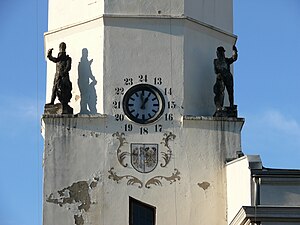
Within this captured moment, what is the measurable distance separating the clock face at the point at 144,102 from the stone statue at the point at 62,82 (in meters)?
1.61

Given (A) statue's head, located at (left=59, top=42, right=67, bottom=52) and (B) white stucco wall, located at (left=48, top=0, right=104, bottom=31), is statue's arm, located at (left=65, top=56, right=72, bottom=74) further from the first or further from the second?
(B) white stucco wall, located at (left=48, top=0, right=104, bottom=31)

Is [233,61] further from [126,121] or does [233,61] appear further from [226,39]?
[126,121]

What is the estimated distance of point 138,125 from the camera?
3262 cm

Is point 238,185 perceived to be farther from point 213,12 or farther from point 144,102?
point 213,12

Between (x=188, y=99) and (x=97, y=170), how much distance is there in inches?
131

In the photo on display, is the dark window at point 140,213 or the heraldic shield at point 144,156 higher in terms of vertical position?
the heraldic shield at point 144,156

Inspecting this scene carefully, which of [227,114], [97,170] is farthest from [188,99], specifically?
[97,170]

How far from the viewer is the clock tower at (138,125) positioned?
31984mm

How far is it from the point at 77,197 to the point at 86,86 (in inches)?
130

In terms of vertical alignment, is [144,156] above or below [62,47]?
below

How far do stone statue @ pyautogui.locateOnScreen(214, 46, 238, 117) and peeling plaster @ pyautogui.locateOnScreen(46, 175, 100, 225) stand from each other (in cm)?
406

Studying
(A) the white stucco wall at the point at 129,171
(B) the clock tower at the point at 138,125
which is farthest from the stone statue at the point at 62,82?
(A) the white stucco wall at the point at 129,171

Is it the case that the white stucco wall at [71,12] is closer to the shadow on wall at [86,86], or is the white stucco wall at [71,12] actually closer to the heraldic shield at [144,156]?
the shadow on wall at [86,86]

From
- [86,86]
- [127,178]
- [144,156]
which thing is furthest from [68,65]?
[127,178]
